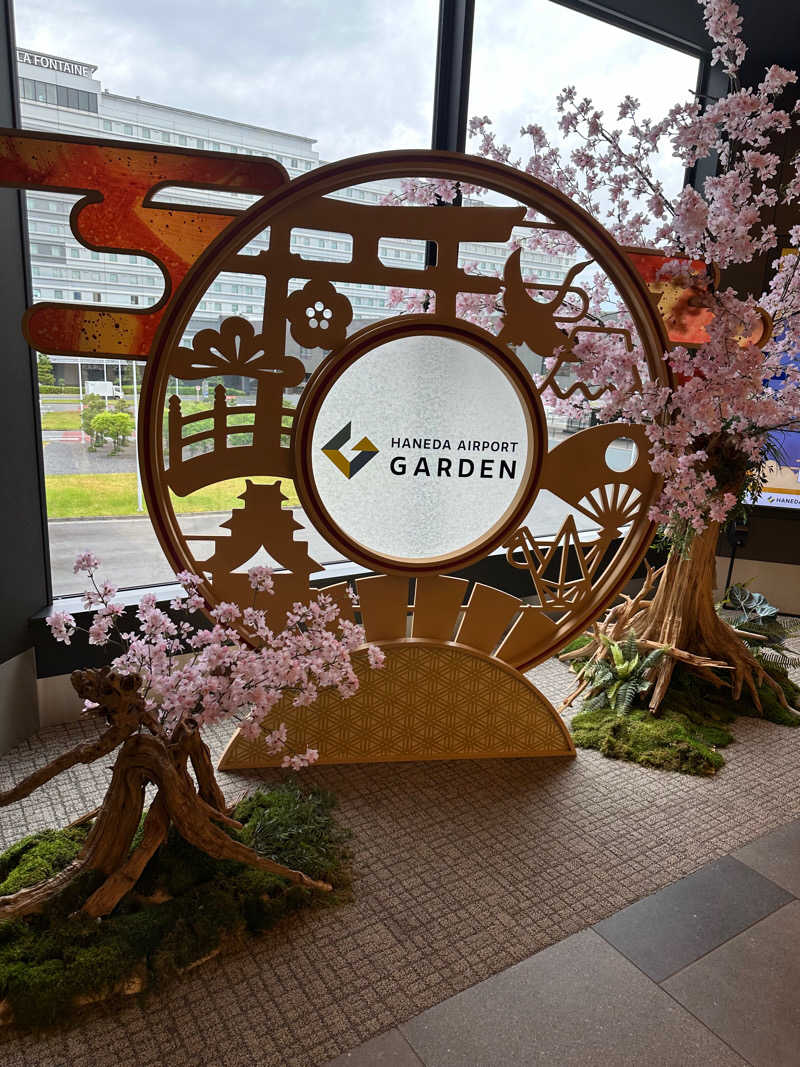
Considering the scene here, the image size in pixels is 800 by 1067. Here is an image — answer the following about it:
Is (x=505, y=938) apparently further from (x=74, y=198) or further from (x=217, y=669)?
Answer: (x=74, y=198)

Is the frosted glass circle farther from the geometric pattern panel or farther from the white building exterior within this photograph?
the white building exterior

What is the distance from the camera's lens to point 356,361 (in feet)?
7.98

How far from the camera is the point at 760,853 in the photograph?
2.30m

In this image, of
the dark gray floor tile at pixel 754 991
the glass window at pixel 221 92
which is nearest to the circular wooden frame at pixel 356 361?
the glass window at pixel 221 92

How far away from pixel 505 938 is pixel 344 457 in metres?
1.49

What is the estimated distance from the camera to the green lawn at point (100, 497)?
110 inches

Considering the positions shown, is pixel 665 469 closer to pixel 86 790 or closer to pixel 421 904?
pixel 421 904

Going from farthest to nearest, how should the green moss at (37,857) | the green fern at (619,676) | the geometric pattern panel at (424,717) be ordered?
the green fern at (619,676), the geometric pattern panel at (424,717), the green moss at (37,857)

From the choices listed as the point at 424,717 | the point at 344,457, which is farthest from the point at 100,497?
the point at 424,717

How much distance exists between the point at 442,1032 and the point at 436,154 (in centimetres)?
232

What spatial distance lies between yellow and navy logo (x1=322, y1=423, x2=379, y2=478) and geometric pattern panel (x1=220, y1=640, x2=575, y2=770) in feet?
1.98

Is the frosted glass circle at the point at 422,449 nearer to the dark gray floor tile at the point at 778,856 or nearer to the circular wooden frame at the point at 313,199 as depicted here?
the circular wooden frame at the point at 313,199

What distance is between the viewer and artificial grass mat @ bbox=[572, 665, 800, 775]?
2799mm

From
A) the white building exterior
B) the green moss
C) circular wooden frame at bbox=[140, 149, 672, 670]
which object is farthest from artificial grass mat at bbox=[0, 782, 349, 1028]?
the white building exterior
